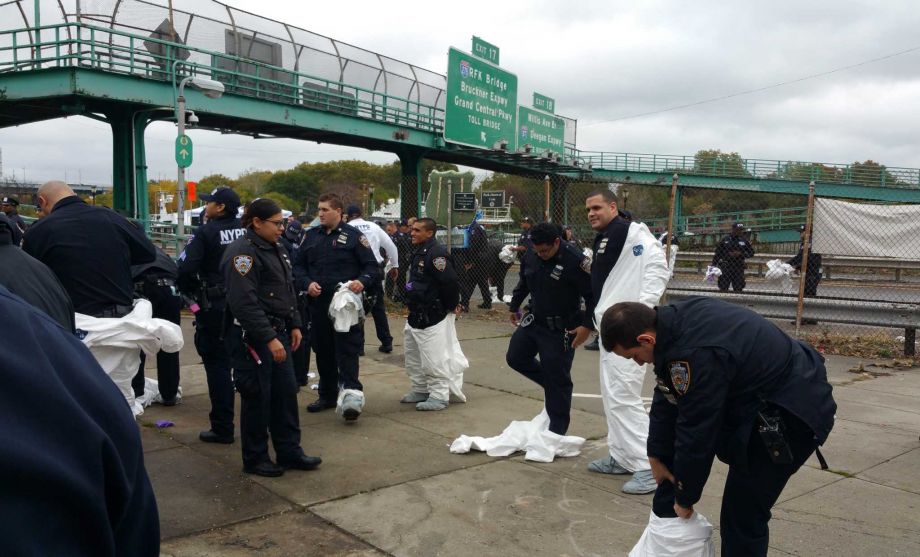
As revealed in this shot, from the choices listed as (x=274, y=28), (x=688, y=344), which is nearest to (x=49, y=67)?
(x=274, y=28)

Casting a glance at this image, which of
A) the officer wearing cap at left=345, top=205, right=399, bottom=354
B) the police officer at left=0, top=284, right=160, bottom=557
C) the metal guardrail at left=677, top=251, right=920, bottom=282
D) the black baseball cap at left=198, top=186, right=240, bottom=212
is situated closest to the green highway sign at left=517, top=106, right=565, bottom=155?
the metal guardrail at left=677, top=251, right=920, bottom=282

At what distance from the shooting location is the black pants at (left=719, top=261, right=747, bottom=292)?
12484 millimetres

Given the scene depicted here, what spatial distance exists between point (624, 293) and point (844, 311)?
272 inches

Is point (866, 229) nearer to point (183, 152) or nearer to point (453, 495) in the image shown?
point (453, 495)

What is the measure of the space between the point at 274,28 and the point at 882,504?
17.4 metres

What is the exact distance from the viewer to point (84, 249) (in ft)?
16.3

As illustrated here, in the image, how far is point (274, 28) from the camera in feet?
60.9

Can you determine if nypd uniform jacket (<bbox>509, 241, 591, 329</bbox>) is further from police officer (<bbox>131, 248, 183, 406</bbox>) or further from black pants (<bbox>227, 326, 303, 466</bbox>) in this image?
police officer (<bbox>131, 248, 183, 406</bbox>)

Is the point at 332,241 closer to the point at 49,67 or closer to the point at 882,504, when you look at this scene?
the point at 882,504

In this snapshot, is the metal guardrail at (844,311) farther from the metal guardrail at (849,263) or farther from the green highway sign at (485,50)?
the green highway sign at (485,50)

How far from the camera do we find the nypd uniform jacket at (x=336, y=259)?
6.78 m

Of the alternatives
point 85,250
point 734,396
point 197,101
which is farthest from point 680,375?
point 197,101

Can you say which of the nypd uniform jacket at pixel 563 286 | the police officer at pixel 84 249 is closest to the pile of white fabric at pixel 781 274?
the nypd uniform jacket at pixel 563 286

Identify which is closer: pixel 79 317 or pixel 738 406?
pixel 738 406
